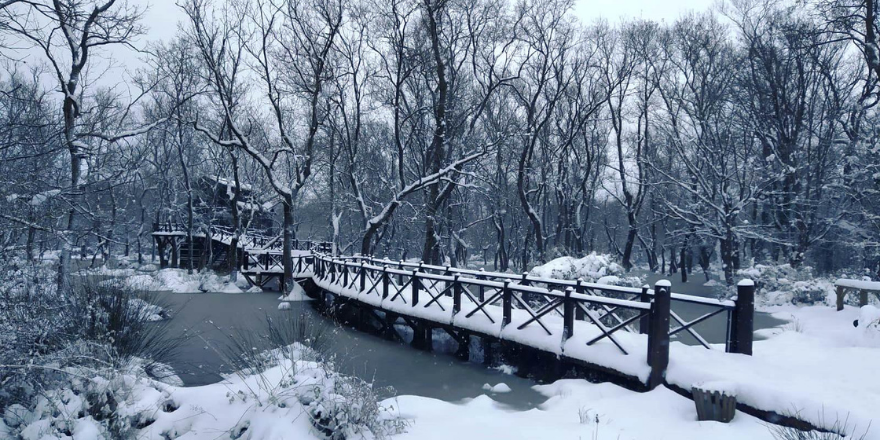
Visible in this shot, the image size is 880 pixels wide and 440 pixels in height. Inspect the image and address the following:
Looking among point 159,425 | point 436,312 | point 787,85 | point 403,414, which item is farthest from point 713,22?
point 159,425

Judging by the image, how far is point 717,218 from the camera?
2538cm

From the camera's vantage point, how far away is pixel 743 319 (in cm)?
722

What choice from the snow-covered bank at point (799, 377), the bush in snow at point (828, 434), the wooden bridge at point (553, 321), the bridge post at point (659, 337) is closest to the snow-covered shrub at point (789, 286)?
the wooden bridge at point (553, 321)

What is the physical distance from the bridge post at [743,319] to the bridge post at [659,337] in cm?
96

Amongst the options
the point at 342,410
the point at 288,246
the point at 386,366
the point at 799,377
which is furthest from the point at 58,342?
the point at 288,246

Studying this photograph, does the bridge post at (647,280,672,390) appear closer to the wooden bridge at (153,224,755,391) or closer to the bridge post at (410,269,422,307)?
the wooden bridge at (153,224,755,391)

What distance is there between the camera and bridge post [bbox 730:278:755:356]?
23.3 ft

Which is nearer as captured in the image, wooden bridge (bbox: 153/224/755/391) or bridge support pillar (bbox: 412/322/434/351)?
wooden bridge (bbox: 153/224/755/391)

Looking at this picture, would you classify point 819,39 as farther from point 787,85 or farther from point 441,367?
point 441,367

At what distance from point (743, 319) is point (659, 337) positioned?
3.95 ft

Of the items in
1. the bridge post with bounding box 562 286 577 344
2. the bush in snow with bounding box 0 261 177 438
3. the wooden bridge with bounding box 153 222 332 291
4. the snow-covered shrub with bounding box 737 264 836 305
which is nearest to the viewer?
the bush in snow with bounding box 0 261 177 438

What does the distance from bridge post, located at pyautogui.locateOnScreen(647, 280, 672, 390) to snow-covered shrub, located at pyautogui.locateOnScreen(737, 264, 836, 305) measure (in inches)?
540

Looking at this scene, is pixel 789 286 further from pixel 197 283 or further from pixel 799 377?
pixel 197 283

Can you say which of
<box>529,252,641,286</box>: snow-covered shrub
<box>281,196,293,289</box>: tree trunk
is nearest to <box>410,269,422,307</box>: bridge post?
<box>529,252,641,286</box>: snow-covered shrub
